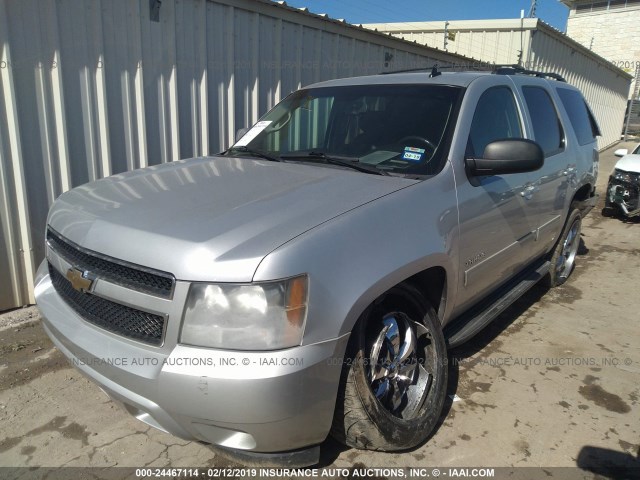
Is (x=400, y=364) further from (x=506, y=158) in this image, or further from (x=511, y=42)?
(x=511, y=42)

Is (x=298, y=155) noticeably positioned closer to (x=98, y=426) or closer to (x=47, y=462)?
(x=98, y=426)

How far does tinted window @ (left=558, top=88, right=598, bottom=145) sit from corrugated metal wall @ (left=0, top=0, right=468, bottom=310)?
3327mm

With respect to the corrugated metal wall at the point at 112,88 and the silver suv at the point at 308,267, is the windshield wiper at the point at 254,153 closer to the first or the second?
the silver suv at the point at 308,267

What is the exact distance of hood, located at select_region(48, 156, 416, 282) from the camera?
188 cm

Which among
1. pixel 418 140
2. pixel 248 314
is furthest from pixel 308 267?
pixel 418 140

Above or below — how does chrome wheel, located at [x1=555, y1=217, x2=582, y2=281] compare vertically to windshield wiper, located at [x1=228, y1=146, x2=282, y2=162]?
below

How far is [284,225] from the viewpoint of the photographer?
2020 mm

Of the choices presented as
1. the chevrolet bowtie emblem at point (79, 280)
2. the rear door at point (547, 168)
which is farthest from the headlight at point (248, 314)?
the rear door at point (547, 168)

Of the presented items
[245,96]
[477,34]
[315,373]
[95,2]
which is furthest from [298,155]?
[477,34]

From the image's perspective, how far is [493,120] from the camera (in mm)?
3307

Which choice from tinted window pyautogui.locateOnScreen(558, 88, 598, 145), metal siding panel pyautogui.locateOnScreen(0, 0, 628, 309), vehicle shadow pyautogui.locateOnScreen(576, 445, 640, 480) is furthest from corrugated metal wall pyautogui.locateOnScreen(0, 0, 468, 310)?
vehicle shadow pyautogui.locateOnScreen(576, 445, 640, 480)

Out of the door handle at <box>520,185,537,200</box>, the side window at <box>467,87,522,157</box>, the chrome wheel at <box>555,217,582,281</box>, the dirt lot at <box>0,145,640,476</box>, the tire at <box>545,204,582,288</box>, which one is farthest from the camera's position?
the chrome wheel at <box>555,217,582,281</box>

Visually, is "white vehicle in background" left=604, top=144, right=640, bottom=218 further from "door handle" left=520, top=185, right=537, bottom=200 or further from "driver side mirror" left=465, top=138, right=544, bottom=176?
"driver side mirror" left=465, top=138, right=544, bottom=176

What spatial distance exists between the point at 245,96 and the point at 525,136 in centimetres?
339
